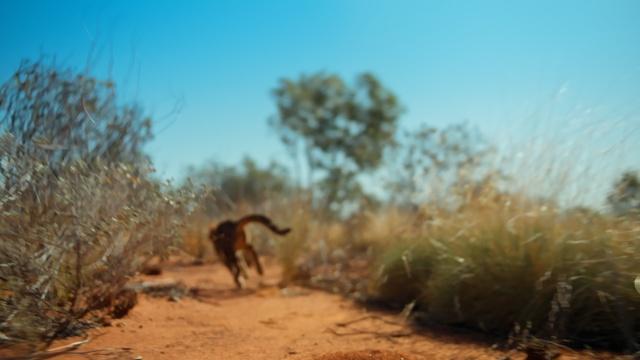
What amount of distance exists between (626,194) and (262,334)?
115 inches

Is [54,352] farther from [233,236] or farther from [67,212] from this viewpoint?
[233,236]

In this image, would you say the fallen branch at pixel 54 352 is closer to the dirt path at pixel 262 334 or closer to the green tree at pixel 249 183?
the dirt path at pixel 262 334

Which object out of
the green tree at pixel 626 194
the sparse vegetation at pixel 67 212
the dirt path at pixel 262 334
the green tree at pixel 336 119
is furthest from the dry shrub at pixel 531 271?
the green tree at pixel 336 119

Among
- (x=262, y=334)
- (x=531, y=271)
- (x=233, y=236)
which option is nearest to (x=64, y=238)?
(x=262, y=334)

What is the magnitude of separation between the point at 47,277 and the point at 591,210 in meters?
3.80

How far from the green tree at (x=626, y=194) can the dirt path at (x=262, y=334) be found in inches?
53.9

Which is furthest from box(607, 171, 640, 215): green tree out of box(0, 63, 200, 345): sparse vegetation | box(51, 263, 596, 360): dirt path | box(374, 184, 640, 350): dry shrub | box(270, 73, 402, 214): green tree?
box(270, 73, 402, 214): green tree

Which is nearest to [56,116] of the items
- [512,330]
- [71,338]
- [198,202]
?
[198,202]

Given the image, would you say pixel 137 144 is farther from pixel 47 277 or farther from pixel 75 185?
pixel 47 277

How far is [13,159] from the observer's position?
3.00 m

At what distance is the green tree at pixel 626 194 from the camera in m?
3.54

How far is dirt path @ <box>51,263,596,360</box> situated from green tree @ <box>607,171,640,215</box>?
1370 mm

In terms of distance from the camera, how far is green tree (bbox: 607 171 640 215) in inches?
139

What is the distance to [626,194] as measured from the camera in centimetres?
355
